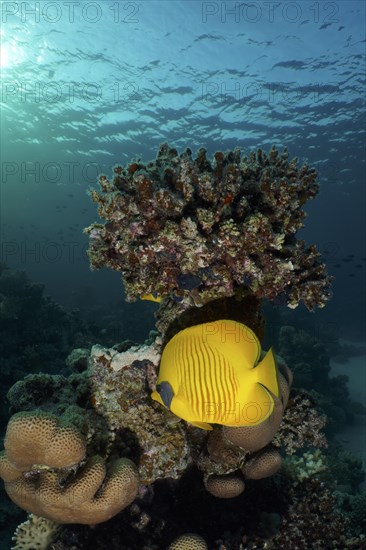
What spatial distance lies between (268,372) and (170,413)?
1.30 meters

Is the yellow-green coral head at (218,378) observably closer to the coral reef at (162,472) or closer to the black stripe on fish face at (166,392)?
the black stripe on fish face at (166,392)

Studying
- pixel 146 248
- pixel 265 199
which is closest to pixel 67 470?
pixel 146 248

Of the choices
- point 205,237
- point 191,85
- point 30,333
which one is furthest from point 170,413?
point 191,85

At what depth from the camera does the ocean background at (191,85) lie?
15.5 metres

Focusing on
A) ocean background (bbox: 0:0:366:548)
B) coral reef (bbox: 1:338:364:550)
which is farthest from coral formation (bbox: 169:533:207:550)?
ocean background (bbox: 0:0:366:548)

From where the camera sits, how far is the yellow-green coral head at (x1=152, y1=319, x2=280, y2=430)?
204 centimetres

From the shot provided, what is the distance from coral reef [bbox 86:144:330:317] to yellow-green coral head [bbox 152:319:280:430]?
0.61 meters

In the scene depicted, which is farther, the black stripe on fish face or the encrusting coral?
the encrusting coral

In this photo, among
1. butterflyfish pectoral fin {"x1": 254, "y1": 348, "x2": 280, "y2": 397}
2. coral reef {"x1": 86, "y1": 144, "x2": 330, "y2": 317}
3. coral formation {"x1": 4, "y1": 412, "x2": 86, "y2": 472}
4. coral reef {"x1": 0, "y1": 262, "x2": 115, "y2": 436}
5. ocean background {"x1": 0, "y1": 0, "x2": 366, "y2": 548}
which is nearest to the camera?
butterflyfish pectoral fin {"x1": 254, "y1": 348, "x2": 280, "y2": 397}

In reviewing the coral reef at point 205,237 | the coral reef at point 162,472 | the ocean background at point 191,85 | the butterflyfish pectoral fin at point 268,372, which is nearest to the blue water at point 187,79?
the ocean background at point 191,85

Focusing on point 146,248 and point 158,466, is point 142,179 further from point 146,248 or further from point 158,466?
point 158,466

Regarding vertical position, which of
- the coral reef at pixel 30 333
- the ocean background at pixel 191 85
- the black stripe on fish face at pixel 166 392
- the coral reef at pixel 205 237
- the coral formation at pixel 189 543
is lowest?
the coral reef at pixel 30 333

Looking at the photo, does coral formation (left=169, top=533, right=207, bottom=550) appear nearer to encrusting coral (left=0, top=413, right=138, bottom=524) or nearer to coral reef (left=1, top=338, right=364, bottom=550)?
coral reef (left=1, top=338, right=364, bottom=550)

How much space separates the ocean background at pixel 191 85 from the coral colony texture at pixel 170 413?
5.99 metres
